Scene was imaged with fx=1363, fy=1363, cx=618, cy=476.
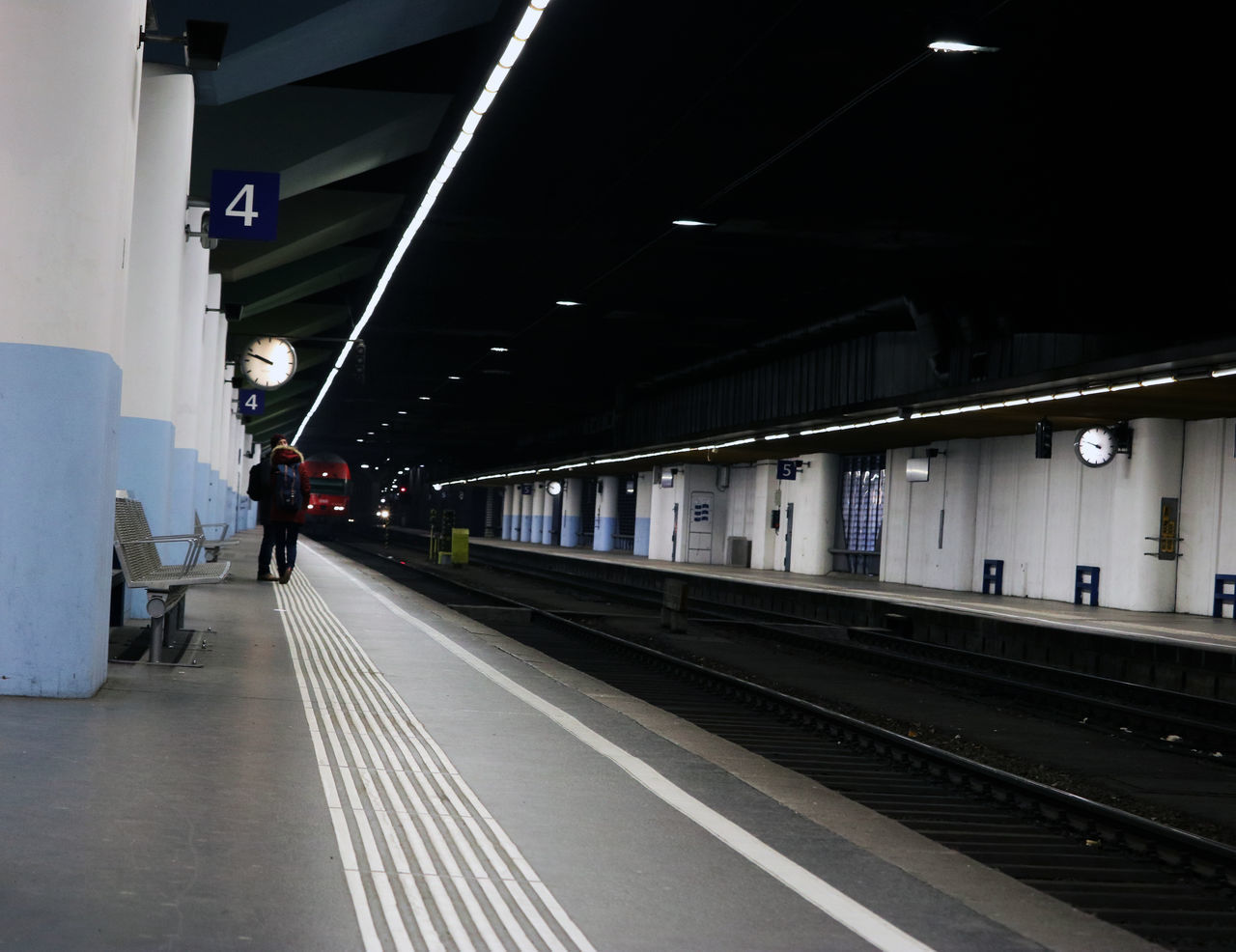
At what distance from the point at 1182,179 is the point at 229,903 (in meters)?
15.0

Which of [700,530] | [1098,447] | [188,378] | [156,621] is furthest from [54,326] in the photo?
[700,530]

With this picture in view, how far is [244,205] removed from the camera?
12.3 metres

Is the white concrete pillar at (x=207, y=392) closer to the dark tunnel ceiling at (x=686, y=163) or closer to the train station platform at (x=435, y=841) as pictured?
the dark tunnel ceiling at (x=686, y=163)

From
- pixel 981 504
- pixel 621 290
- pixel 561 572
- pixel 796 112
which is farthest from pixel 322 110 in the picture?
pixel 561 572

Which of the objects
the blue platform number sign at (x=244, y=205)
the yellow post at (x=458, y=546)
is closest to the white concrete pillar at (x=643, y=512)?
the yellow post at (x=458, y=546)

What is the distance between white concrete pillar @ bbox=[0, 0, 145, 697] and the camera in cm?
581

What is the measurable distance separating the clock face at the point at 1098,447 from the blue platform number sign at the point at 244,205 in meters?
13.5

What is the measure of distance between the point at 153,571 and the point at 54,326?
9.67ft

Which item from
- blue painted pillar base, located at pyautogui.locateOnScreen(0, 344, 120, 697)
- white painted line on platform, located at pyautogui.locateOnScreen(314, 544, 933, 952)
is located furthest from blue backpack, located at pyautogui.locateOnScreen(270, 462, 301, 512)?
blue painted pillar base, located at pyautogui.locateOnScreen(0, 344, 120, 697)

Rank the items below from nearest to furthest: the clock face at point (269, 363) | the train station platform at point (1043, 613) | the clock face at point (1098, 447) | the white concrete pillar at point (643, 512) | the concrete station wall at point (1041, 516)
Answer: the train station platform at point (1043, 613), the concrete station wall at point (1041, 516), the clock face at point (1098, 447), the clock face at point (269, 363), the white concrete pillar at point (643, 512)

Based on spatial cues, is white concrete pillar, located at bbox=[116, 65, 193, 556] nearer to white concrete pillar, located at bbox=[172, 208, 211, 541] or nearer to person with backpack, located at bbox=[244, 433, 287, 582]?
person with backpack, located at bbox=[244, 433, 287, 582]

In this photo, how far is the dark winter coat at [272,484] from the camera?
14.9m

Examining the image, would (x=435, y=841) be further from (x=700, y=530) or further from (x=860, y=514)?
(x=700, y=530)

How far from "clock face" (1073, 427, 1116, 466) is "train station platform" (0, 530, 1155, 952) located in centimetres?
1527
